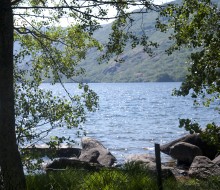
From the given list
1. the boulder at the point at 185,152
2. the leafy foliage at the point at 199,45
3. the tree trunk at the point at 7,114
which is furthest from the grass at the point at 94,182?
the boulder at the point at 185,152

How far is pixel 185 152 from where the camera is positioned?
1049 inches

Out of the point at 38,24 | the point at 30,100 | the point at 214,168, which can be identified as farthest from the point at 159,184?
the point at 214,168

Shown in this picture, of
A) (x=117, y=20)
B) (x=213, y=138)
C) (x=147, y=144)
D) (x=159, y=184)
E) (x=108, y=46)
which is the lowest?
(x=147, y=144)

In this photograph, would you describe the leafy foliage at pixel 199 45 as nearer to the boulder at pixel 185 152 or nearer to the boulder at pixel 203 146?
the boulder at pixel 185 152

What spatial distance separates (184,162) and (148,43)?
1801 cm

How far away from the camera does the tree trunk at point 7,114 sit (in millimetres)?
8453

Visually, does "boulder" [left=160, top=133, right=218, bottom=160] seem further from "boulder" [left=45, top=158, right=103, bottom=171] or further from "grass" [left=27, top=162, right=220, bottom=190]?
"grass" [left=27, top=162, right=220, bottom=190]

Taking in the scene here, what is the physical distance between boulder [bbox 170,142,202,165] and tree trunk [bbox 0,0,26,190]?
19243 millimetres

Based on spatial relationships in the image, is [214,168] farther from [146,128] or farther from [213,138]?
[146,128]

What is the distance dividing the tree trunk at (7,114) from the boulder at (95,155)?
689 inches

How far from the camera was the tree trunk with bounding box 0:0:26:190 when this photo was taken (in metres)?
8.45

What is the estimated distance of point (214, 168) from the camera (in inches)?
741

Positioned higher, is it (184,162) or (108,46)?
(108,46)

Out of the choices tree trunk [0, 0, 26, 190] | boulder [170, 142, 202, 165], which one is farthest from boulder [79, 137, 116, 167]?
tree trunk [0, 0, 26, 190]
